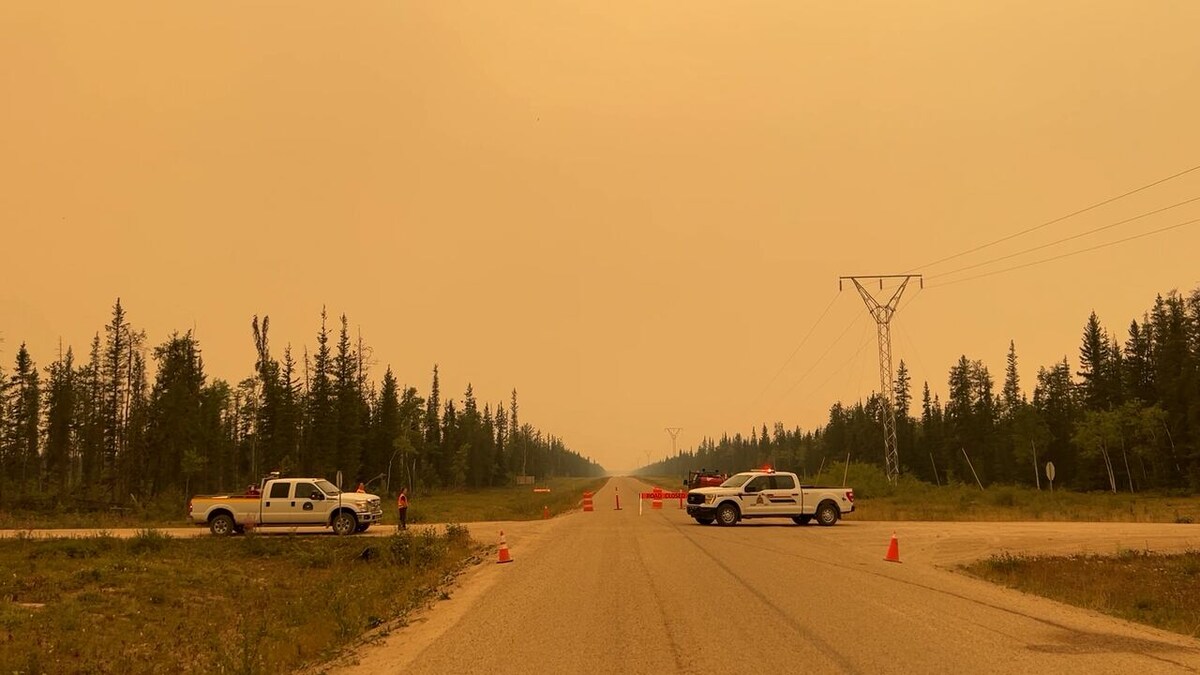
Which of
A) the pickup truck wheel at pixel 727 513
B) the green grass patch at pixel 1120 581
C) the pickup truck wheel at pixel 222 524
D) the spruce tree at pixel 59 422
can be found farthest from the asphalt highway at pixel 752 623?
the spruce tree at pixel 59 422

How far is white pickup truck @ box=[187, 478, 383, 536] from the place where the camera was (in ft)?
100

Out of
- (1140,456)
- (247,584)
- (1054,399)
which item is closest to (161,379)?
(247,584)

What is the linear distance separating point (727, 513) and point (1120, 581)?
16982 mm

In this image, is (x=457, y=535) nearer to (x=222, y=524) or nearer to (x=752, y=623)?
(x=222, y=524)

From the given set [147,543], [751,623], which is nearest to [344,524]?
[147,543]

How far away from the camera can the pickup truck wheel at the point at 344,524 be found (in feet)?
101

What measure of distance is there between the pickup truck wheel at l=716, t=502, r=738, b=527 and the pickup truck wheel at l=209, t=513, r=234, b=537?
1824cm

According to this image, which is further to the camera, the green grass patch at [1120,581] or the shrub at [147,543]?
the shrub at [147,543]

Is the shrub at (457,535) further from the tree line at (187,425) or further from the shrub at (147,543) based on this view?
the tree line at (187,425)

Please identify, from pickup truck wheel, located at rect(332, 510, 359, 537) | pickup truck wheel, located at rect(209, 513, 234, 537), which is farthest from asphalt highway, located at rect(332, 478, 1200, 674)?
pickup truck wheel, located at rect(209, 513, 234, 537)

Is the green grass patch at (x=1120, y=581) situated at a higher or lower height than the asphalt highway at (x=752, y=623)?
lower

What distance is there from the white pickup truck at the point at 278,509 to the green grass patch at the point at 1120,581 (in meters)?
21.5

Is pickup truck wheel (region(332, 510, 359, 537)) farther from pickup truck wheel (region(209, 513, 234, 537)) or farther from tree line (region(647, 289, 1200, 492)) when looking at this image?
tree line (region(647, 289, 1200, 492))

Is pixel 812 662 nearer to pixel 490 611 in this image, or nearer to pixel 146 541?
Answer: pixel 490 611
